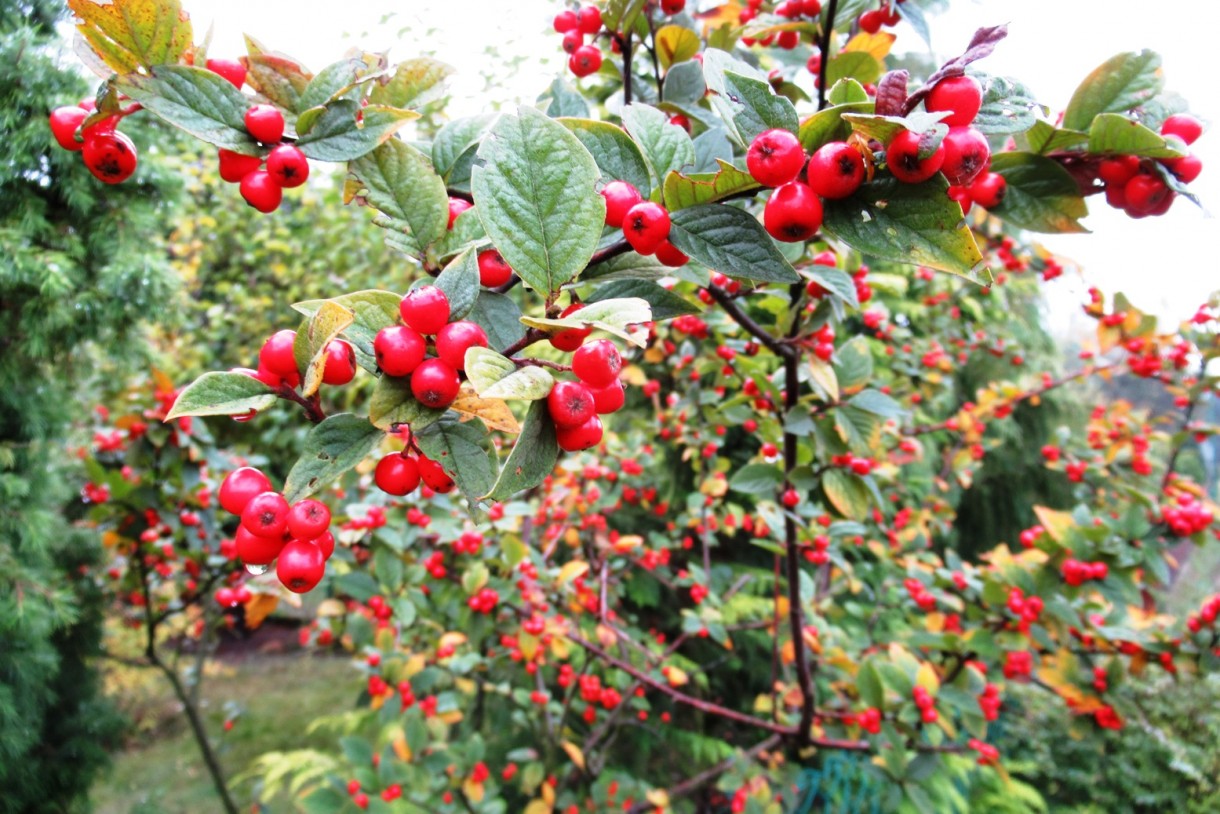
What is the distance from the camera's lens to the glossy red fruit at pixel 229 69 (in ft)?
2.55

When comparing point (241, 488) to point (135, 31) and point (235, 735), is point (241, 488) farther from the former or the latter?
point (235, 735)

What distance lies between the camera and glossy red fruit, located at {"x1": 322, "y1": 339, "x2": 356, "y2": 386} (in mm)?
590

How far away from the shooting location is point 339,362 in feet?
1.93

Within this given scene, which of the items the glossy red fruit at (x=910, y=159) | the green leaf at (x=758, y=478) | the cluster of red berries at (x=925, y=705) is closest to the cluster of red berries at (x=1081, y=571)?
the cluster of red berries at (x=925, y=705)

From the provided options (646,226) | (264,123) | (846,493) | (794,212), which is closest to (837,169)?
(794,212)

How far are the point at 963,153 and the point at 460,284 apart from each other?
18.7 inches

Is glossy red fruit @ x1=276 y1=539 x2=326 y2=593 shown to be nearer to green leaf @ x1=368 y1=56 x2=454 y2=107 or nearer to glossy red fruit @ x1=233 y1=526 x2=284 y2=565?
glossy red fruit @ x1=233 y1=526 x2=284 y2=565

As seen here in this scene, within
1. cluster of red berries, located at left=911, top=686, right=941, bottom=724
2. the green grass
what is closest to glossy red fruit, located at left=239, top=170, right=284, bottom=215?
cluster of red berries, located at left=911, top=686, right=941, bottom=724

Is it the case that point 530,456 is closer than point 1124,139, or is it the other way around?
point 530,456

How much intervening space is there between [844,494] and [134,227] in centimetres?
304

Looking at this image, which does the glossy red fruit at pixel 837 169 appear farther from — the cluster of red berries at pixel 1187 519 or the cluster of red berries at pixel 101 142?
the cluster of red berries at pixel 1187 519

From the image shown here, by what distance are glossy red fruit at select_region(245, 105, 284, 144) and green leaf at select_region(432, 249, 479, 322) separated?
313 millimetres

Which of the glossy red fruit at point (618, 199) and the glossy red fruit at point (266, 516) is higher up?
the glossy red fruit at point (618, 199)

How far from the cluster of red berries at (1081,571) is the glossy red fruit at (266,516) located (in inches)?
93.3
